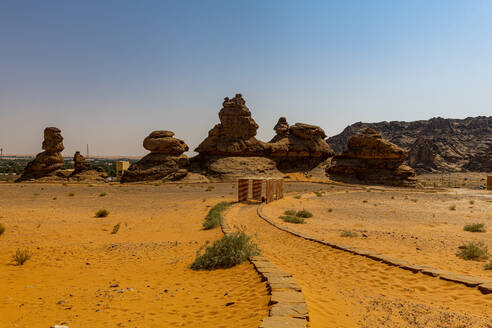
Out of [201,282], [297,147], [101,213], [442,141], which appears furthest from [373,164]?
[442,141]

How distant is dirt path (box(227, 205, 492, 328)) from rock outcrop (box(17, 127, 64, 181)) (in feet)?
127

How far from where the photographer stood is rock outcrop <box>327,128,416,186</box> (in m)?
39.2

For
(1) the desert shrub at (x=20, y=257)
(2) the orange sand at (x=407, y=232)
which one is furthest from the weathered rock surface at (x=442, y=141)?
(1) the desert shrub at (x=20, y=257)

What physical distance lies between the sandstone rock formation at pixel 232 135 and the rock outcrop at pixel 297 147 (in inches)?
125

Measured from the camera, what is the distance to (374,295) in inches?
190

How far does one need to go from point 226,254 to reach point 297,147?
37.8m

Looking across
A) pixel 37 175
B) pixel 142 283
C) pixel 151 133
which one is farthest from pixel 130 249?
pixel 37 175

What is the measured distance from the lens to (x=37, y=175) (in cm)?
3725

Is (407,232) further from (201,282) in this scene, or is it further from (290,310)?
(290,310)

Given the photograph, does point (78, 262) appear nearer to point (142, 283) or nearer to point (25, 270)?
point (25, 270)

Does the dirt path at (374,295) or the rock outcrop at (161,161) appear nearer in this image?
the dirt path at (374,295)

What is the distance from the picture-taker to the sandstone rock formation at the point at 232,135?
40.1 m

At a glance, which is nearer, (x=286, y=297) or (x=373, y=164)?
(x=286, y=297)

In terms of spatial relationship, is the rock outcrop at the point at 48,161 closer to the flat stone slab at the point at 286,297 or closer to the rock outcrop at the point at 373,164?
the rock outcrop at the point at 373,164
